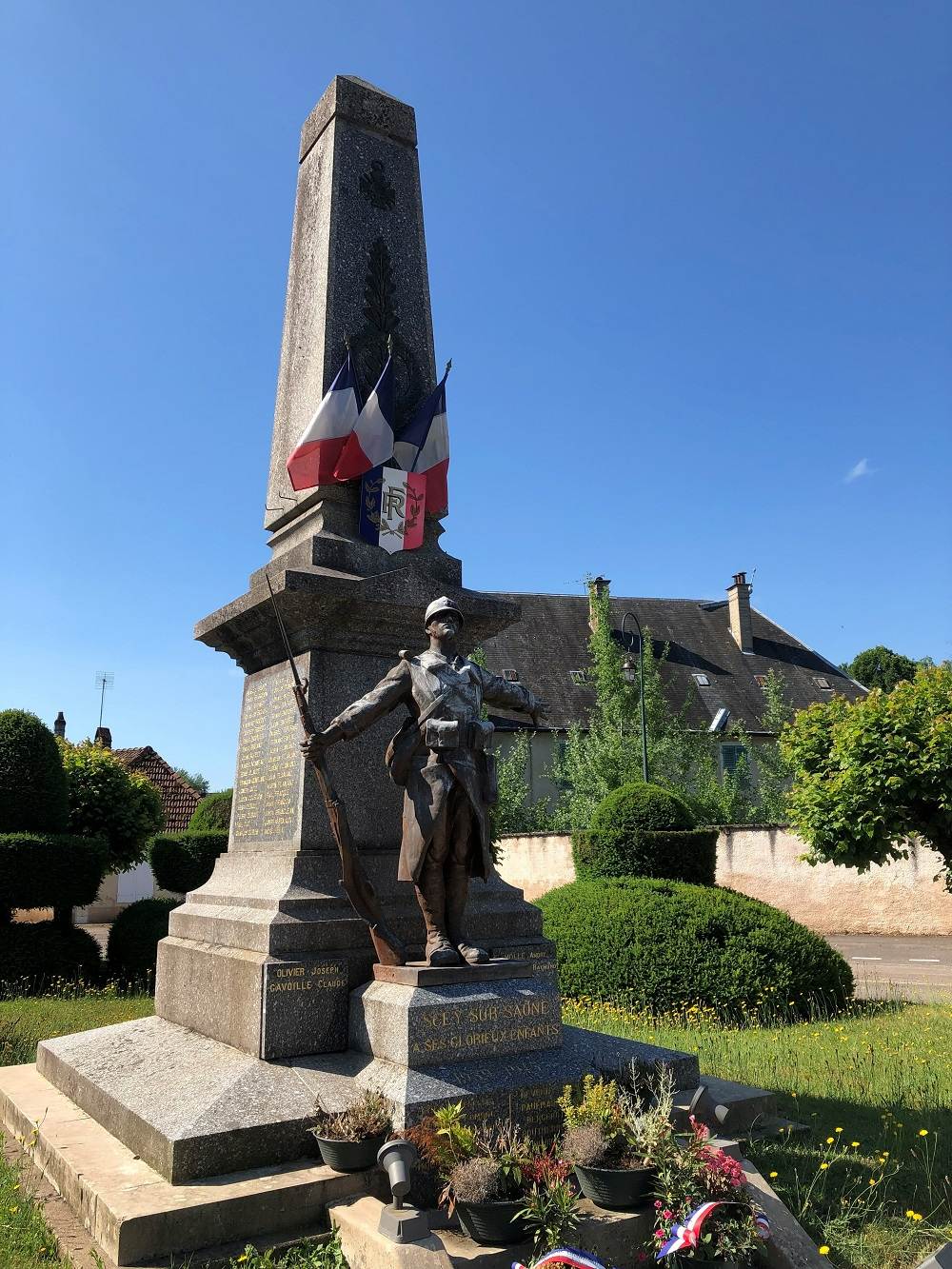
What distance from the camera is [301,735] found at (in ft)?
18.3

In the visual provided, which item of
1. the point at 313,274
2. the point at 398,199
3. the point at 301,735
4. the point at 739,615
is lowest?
the point at 301,735

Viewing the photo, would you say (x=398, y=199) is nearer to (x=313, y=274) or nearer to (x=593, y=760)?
(x=313, y=274)

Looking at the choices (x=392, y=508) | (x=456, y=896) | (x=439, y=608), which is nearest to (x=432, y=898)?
(x=456, y=896)

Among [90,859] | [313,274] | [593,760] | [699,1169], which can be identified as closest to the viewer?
[699,1169]

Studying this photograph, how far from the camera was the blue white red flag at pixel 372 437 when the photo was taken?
6238mm

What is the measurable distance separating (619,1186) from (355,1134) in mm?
1056

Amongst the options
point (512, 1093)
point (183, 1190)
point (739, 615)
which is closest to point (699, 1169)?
point (512, 1093)

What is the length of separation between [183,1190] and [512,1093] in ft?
4.54

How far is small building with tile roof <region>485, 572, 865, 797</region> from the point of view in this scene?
113ft

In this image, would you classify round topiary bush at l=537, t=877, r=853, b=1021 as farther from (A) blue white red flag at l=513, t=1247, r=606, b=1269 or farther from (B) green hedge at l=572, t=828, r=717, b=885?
(A) blue white red flag at l=513, t=1247, r=606, b=1269

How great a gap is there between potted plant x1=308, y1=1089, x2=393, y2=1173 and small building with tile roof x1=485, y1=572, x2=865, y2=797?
26.8 metres

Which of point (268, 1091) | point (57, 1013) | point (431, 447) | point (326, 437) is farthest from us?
point (57, 1013)

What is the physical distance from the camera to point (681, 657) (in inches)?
1507

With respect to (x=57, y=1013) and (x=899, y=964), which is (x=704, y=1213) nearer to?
(x=57, y=1013)
